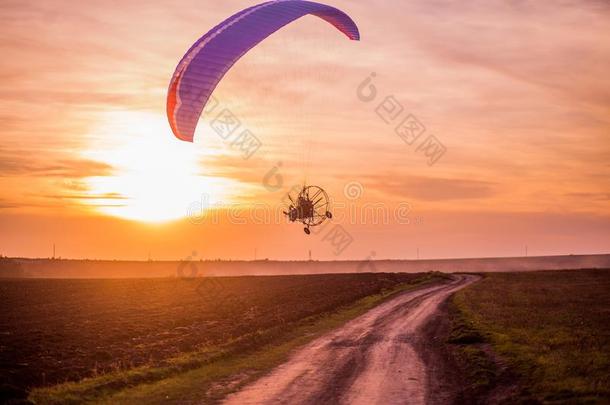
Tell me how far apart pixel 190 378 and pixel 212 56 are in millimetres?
14231

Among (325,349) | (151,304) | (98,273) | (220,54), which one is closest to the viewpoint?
(325,349)

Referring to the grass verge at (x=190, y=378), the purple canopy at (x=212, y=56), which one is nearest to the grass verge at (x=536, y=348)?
the grass verge at (x=190, y=378)

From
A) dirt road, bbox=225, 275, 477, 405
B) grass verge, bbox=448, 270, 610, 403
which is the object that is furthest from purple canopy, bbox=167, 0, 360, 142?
grass verge, bbox=448, 270, 610, 403

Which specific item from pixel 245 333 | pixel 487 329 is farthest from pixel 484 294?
pixel 245 333

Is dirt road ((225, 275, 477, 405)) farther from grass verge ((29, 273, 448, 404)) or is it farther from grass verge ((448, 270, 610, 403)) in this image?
grass verge ((448, 270, 610, 403))

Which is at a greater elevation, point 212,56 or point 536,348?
point 212,56

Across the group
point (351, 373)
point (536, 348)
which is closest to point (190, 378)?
point (351, 373)

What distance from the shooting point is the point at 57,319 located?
38.8m

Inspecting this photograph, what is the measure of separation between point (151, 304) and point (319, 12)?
2608cm

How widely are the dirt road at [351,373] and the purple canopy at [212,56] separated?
11.6 metres

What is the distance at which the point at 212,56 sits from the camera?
28.3 metres

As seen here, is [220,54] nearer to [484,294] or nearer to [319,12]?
[319,12]

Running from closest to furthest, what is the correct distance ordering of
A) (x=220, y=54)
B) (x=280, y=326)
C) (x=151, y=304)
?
(x=220, y=54)
(x=280, y=326)
(x=151, y=304)

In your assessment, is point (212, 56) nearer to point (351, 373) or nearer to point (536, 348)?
point (351, 373)
